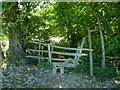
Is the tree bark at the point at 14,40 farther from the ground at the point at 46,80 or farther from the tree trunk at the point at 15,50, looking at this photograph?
the ground at the point at 46,80

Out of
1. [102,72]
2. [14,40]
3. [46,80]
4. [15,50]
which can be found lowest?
[46,80]

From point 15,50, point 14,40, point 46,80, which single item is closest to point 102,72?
point 46,80

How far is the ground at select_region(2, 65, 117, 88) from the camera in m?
2.95

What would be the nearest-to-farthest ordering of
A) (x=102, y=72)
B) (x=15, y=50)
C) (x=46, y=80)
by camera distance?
(x=46, y=80)
(x=102, y=72)
(x=15, y=50)

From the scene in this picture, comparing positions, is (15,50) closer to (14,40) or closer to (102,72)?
(14,40)

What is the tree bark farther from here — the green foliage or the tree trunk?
the green foliage

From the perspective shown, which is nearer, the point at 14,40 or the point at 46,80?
the point at 46,80

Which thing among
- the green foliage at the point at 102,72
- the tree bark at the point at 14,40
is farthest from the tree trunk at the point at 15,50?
the green foliage at the point at 102,72

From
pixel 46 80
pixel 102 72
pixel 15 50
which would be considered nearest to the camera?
pixel 46 80

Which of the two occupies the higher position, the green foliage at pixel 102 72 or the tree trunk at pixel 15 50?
the tree trunk at pixel 15 50

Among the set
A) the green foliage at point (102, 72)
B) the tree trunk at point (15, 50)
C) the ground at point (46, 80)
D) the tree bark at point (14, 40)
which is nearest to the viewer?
the ground at point (46, 80)

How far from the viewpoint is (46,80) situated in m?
3.20

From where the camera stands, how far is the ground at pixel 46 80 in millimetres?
2950

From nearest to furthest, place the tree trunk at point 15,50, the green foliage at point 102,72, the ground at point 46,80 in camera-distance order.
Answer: the ground at point 46,80 < the green foliage at point 102,72 < the tree trunk at point 15,50
